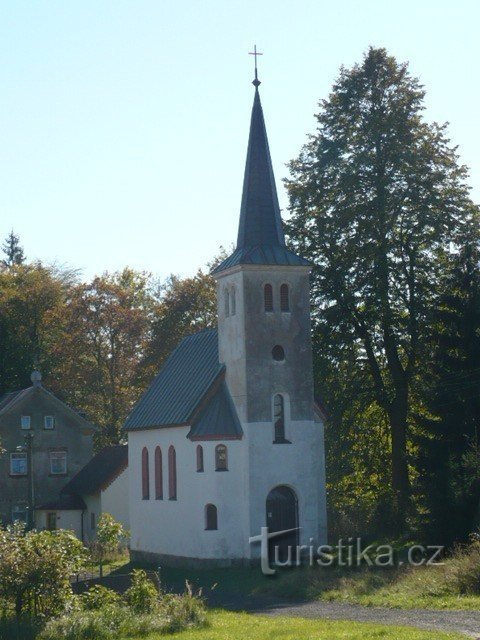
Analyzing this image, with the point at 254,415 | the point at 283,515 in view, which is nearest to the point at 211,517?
the point at 283,515

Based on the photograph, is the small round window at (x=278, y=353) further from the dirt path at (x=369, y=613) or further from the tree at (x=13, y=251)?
the tree at (x=13, y=251)

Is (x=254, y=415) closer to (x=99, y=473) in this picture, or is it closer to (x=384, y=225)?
(x=384, y=225)

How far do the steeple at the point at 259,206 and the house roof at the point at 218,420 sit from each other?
4741 millimetres

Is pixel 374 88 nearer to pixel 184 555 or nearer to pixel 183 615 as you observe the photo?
pixel 184 555

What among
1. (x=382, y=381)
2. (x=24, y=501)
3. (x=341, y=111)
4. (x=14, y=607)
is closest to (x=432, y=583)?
(x=14, y=607)

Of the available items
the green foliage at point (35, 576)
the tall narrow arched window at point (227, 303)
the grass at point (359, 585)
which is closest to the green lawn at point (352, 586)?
the grass at point (359, 585)

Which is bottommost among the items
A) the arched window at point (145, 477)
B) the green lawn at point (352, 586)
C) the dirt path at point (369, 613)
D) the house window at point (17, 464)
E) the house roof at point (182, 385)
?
the dirt path at point (369, 613)

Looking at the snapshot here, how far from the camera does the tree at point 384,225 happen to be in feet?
147

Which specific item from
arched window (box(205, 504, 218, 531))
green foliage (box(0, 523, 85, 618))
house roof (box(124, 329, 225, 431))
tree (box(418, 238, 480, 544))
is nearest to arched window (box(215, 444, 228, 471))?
arched window (box(205, 504, 218, 531))

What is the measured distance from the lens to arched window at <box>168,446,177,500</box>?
1736 inches

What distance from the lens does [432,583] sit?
28.7 meters

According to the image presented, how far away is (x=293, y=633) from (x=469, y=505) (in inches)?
519

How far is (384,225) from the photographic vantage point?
44.9 meters

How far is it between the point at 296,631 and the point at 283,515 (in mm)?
16854
